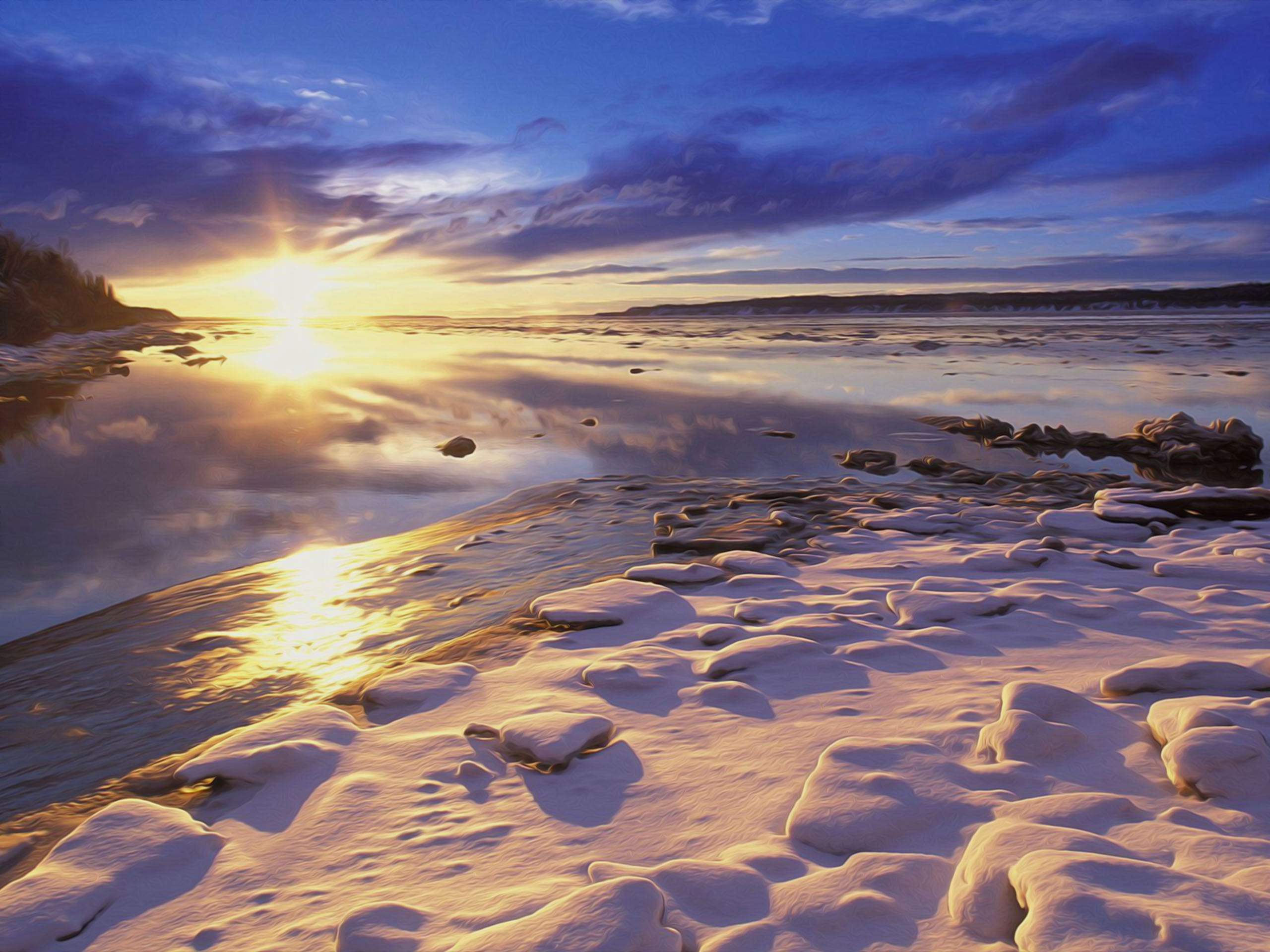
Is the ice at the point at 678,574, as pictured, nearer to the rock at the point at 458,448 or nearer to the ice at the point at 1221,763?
the ice at the point at 1221,763

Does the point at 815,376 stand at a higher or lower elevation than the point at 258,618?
higher

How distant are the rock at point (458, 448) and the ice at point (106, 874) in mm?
5473

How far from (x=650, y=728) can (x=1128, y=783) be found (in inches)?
49.4

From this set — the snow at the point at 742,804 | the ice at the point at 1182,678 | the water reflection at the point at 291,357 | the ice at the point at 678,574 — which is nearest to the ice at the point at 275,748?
the snow at the point at 742,804

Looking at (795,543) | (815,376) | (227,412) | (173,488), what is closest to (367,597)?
(795,543)

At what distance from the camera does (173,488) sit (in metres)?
5.99

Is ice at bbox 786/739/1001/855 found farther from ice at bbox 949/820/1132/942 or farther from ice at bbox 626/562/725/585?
ice at bbox 626/562/725/585

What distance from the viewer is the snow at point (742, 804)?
1.45 metres

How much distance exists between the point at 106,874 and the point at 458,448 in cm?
583

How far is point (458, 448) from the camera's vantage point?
7.33 meters

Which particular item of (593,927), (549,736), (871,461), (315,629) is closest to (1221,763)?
(593,927)

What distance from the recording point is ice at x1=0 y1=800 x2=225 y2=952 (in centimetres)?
151

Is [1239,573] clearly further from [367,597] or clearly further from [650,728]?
[367,597]

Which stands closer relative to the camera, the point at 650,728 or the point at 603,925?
the point at 603,925
